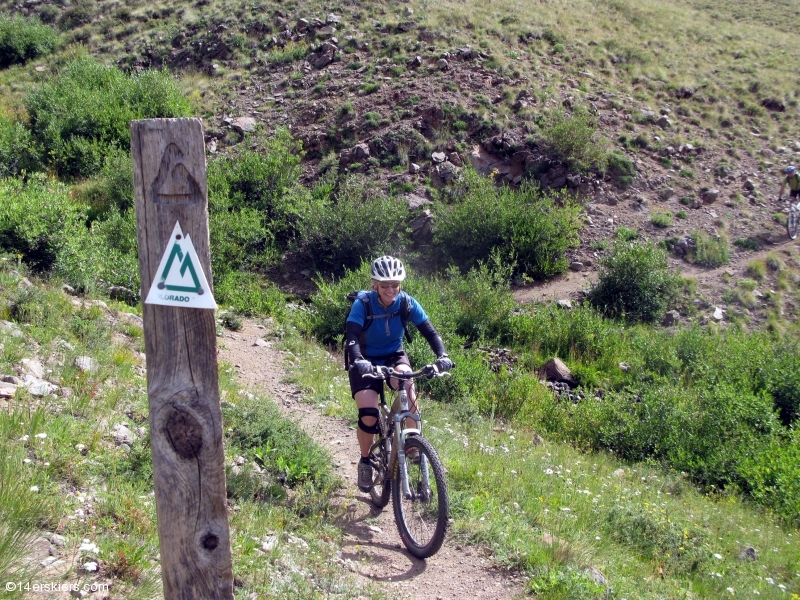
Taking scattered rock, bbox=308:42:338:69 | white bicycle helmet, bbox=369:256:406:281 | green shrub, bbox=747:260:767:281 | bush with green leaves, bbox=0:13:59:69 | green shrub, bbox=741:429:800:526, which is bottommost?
green shrub, bbox=741:429:800:526

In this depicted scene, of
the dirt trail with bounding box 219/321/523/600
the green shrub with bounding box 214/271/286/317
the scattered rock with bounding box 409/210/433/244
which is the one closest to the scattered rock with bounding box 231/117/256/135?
the scattered rock with bounding box 409/210/433/244

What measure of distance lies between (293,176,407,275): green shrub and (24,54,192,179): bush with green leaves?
6.33m

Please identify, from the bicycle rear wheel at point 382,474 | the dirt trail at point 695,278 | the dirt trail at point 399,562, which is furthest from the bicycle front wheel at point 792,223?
the bicycle rear wheel at point 382,474

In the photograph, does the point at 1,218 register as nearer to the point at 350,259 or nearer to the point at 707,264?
the point at 350,259

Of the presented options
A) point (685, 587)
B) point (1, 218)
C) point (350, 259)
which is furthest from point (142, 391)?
point (350, 259)

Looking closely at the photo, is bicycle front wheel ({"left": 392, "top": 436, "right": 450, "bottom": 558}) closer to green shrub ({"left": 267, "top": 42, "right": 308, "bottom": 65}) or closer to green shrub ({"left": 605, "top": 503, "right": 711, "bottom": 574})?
green shrub ({"left": 605, "top": 503, "right": 711, "bottom": 574})

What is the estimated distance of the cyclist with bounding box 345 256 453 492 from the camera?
15.5ft

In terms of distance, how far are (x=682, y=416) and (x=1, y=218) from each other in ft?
35.4

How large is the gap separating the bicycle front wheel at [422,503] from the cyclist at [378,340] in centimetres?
37

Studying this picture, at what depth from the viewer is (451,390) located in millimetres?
10047

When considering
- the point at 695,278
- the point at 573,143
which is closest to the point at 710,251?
the point at 695,278

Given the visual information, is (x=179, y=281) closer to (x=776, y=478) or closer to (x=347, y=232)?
(x=776, y=478)

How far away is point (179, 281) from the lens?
2209mm

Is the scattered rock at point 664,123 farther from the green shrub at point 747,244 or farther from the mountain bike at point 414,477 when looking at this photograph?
the mountain bike at point 414,477
